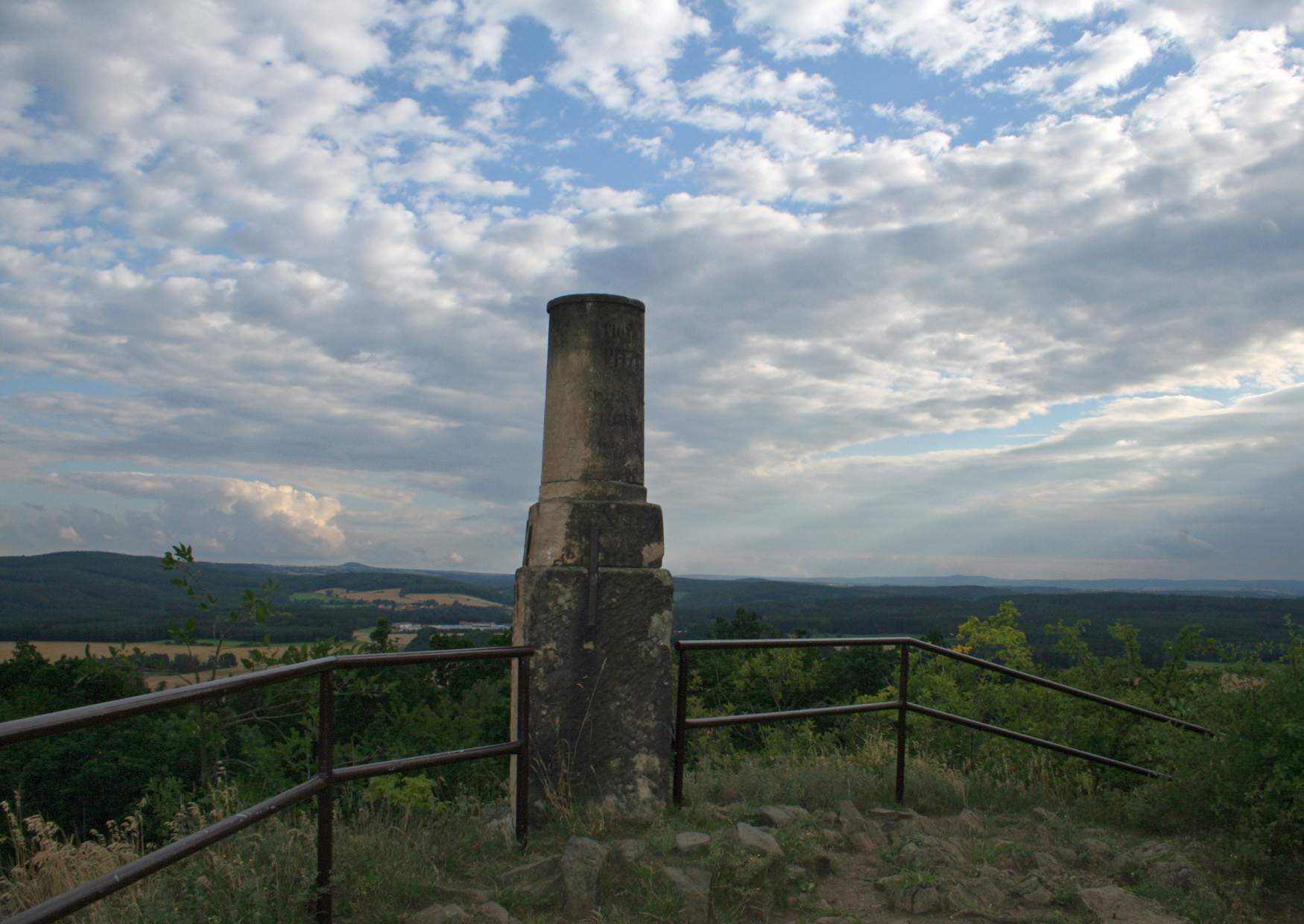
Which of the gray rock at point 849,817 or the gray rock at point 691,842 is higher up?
the gray rock at point 691,842

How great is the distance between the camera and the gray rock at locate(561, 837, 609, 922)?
12.2 feet

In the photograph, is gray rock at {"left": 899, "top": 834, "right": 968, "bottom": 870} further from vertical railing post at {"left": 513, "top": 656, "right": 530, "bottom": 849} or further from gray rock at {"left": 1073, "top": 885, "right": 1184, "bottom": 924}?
vertical railing post at {"left": 513, "top": 656, "right": 530, "bottom": 849}

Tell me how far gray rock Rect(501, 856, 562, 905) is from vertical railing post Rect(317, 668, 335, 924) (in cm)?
74

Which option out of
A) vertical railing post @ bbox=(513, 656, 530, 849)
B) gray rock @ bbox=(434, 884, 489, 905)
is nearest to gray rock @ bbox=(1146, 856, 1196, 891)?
vertical railing post @ bbox=(513, 656, 530, 849)

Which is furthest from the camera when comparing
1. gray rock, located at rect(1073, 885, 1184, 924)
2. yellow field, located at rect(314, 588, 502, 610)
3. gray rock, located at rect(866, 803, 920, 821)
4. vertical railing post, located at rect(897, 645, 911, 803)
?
yellow field, located at rect(314, 588, 502, 610)

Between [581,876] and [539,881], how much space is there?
19 cm

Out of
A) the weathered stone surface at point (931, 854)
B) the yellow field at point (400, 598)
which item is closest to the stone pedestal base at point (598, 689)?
the weathered stone surface at point (931, 854)

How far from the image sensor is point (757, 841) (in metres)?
4.24

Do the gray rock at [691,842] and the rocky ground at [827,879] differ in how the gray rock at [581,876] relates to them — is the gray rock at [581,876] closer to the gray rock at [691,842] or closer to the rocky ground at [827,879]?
the rocky ground at [827,879]

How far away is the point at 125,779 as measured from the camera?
10469 millimetres

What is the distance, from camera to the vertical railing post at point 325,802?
3.40 m

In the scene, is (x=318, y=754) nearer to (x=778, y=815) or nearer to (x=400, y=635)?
(x=778, y=815)

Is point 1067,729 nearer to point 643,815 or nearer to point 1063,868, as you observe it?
point 1063,868

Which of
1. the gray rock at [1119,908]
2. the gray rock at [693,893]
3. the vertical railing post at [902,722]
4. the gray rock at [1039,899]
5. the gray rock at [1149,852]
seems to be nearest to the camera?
the gray rock at [693,893]
